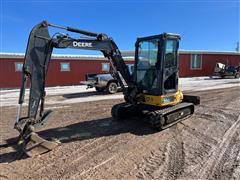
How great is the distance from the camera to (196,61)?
94.8ft

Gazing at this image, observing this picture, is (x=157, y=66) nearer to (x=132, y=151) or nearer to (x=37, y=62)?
(x=132, y=151)

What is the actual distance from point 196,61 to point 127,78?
79.5 feet

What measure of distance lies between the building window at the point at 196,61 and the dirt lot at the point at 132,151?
22056 mm

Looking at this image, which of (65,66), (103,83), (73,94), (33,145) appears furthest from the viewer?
(65,66)

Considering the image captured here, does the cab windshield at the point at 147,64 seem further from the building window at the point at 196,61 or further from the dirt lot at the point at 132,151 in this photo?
the building window at the point at 196,61

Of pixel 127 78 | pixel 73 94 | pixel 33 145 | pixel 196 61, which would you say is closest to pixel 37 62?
pixel 33 145

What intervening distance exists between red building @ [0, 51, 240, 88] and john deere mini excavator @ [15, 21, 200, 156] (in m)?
15.4

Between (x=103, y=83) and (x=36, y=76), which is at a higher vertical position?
(x=36, y=76)

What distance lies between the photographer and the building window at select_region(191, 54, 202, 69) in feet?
94.0

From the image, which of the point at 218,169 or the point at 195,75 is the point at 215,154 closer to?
the point at 218,169

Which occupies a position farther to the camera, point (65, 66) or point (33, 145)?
point (65, 66)

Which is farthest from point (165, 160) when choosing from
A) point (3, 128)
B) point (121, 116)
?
point (3, 128)

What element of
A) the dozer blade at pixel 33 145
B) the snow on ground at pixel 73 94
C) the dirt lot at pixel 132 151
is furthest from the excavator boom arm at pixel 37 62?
the snow on ground at pixel 73 94

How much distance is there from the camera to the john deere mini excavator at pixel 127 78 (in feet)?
16.0
